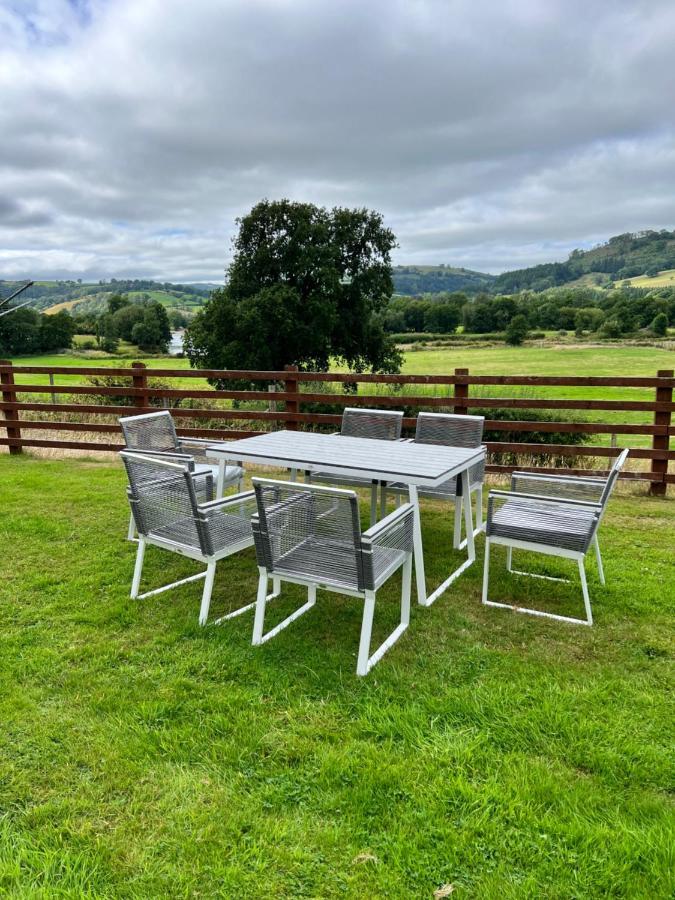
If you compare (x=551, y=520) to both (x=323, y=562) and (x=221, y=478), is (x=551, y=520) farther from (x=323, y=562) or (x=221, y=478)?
(x=221, y=478)

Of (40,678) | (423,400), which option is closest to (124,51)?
(423,400)

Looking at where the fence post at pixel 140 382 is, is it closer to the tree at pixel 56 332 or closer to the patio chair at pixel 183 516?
the patio chair at pixel 183 516

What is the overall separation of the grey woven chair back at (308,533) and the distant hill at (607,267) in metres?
96.3

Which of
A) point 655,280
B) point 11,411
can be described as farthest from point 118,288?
point 655,280

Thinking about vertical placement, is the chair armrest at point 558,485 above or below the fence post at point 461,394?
below

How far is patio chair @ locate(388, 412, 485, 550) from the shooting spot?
4090 millimetres

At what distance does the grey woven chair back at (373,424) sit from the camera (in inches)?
188

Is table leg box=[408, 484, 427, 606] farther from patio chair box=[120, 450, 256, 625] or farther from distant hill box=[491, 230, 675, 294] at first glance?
distant hill box=[491, 230, 675, 294]

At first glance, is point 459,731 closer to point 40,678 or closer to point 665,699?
point 665,699

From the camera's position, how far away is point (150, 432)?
4418 millimetres

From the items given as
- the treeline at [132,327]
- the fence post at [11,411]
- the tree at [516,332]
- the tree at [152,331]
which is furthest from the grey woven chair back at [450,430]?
the tree at [516,332]

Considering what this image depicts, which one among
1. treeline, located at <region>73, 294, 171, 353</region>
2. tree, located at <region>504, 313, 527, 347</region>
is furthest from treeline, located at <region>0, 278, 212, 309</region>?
tree, located at <region>504, 313, 527, 347</region>

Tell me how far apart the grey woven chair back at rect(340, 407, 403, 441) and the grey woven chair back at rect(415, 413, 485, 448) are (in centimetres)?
21

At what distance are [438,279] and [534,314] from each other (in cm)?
6926
